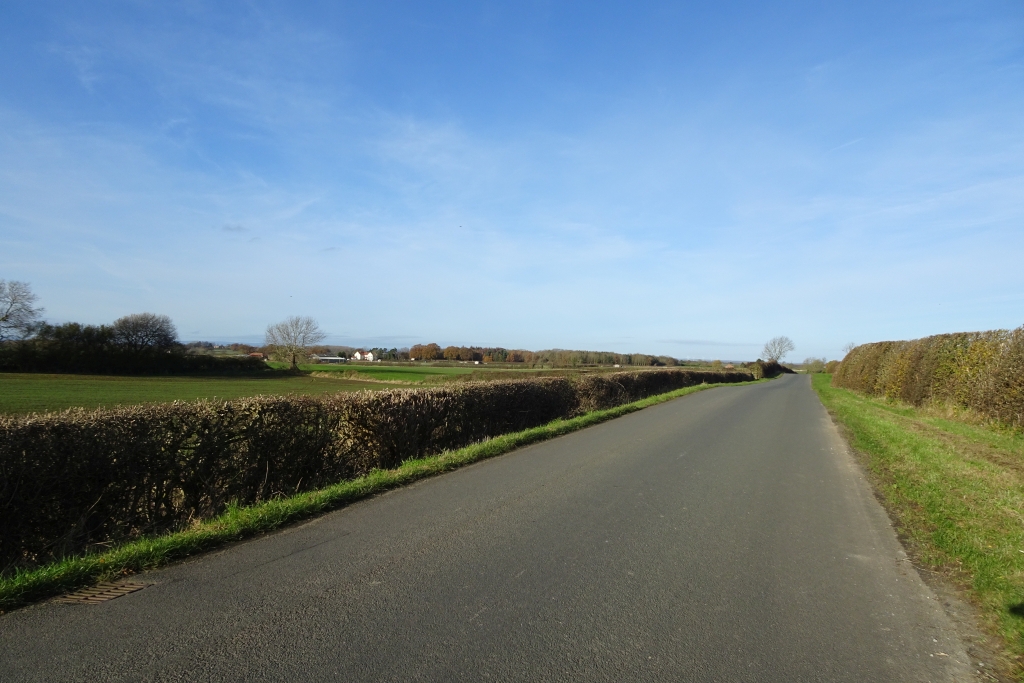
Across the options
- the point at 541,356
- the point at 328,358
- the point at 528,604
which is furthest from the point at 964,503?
the point at 328,358

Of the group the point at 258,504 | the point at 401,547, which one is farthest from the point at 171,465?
the point at 401,547

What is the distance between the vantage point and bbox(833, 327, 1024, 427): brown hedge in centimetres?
1552

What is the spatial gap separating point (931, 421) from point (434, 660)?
20348 mm

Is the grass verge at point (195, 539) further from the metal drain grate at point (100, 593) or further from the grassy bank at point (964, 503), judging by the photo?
the grassy bank at point (964, 503)

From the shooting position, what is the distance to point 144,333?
70188 mm

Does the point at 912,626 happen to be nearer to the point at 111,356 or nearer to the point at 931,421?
the point at 931,421

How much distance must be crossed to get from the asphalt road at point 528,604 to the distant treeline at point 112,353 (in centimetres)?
5695

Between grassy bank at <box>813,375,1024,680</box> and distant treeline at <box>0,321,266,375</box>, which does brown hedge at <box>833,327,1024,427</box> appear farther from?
distant treeline at <box>0,321,266,375</box>

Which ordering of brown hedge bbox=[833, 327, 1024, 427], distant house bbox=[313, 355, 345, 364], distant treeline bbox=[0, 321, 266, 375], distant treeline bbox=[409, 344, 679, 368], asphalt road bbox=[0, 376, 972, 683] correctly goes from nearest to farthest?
1. asphalt road bbox=[0, 376, 972, 683]
2. brown hedge bbox=[833, 327, 1024, 427]
3. distant treeline bbox=[0, 321, 266, 375]
4. distant treeline bbox=[409, 344, 679, 368]
5. distant house bbox=[313, 355, 345, 364]

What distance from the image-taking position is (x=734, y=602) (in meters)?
4.47

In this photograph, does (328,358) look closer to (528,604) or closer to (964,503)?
(964,503)

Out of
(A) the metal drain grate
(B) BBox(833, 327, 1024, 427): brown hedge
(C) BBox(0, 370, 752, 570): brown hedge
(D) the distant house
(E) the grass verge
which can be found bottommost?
(A) the metal drain grate

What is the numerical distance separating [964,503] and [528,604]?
6.79 m

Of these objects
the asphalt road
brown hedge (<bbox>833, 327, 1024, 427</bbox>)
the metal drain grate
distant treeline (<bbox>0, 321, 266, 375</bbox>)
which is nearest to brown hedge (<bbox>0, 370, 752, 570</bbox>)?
the metal drain grate
